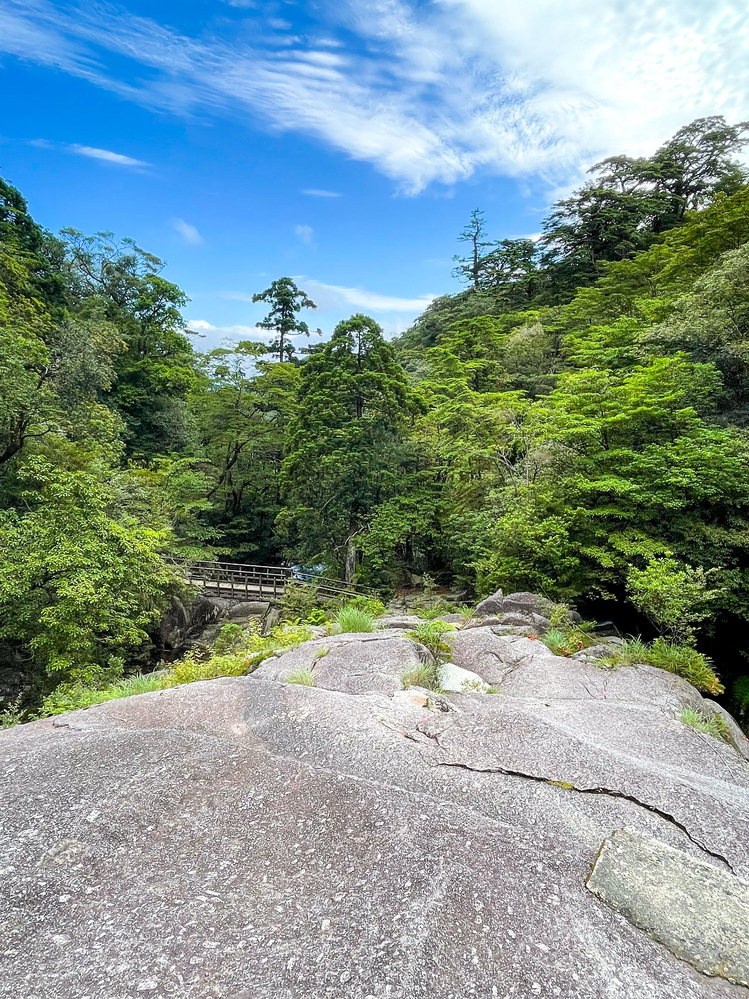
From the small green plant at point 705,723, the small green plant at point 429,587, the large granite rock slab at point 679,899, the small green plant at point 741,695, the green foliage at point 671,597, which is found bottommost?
the small green plant at point 741,695

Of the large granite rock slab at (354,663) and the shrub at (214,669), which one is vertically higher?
the large granite rock slab at (354,663)

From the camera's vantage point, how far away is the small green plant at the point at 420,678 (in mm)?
5719

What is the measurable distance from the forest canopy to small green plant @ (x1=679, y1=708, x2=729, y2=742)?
2.14 m

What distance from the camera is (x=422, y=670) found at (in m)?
5.94

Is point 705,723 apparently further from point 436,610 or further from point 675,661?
point 436,610

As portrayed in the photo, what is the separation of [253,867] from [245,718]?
66.9 inches

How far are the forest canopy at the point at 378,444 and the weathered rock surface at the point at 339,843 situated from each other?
4.69 meters

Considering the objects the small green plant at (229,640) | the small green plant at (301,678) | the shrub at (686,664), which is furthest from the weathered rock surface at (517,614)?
the small green plant at (229,640)

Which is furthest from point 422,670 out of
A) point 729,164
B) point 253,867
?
point 729,164

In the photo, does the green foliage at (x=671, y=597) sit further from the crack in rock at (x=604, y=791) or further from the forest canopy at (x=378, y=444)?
the crack in rock at (x=604, y=791)

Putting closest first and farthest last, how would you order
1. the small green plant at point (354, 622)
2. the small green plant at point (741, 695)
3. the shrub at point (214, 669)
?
the shrub at point (214, 669) → the small green plant at point (354, 622) → the small green plant at point (741, 695)

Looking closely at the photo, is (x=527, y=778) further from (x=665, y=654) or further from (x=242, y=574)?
(x=242, y=574)

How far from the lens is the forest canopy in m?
9.64

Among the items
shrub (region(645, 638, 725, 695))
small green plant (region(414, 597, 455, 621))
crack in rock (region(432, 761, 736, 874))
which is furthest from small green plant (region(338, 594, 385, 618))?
crack in rock (region(432, 761, 736, 874))
